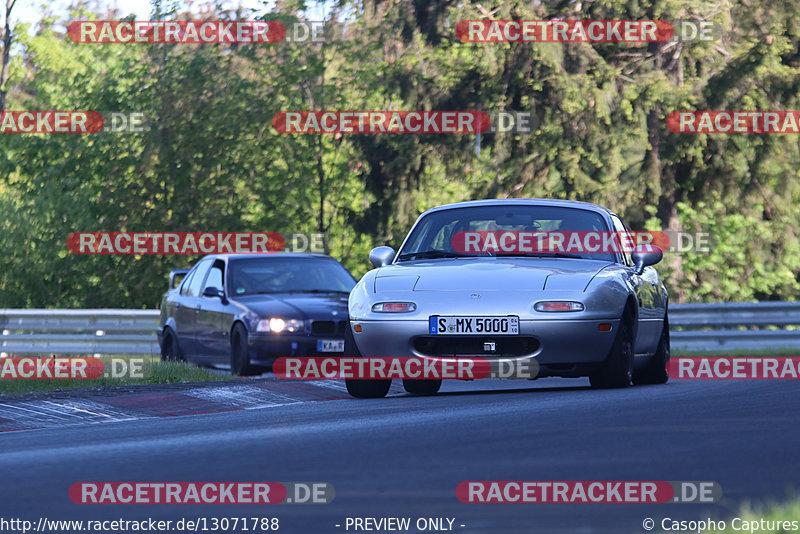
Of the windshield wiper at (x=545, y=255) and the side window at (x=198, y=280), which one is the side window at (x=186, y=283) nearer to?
the side window at (x=198, y=280)

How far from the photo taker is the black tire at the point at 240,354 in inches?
637

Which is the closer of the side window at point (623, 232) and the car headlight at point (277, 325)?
the side window at point (623, 232)

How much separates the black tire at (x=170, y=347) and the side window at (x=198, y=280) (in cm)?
59

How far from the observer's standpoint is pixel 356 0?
32531 millimetres

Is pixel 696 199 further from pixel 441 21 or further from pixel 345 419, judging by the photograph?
pixel 345 419

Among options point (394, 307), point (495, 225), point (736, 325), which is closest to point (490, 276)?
point (394, 307)

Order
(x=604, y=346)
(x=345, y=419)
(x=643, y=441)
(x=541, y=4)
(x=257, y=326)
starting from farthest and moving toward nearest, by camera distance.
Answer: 1. (x=541, y=4)
2. (x=257, y=326)
3. (x=604, y=346)
4. (x=345, y=419)
5. (x=643, y=441)

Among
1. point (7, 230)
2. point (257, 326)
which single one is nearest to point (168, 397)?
point (257, 326)

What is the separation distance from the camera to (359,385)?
38.0 feet

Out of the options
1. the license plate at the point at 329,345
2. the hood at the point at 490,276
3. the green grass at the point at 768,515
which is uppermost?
the hood at the point at 490,276

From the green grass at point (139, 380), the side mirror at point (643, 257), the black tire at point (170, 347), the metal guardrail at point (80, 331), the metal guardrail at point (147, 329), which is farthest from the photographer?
the metal guardrail at point (80, 331)

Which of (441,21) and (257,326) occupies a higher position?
(441,21)

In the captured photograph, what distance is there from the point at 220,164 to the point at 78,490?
26.0 meters

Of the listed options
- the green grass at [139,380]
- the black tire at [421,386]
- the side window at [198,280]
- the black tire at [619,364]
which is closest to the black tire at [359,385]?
the black tire at [421,386]
